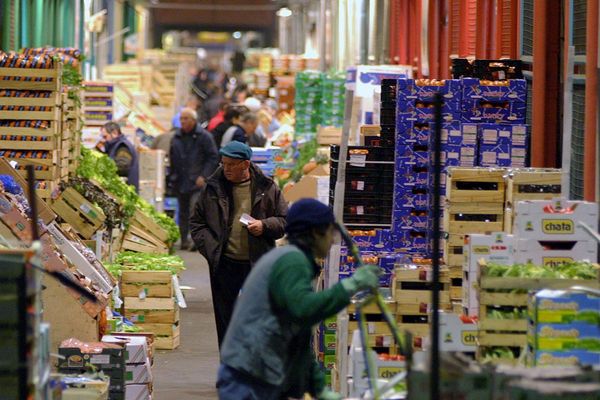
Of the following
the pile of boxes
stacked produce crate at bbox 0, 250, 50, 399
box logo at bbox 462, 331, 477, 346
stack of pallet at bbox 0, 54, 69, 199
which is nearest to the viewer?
stacked produce crate at bbox 0, 250, 50, 399

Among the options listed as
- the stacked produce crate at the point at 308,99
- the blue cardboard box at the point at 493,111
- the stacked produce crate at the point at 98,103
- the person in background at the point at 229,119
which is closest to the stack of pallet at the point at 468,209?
the blue cardboard box at the point at 493,111

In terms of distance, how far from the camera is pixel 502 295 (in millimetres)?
8023

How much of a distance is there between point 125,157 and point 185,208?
1.49 meters

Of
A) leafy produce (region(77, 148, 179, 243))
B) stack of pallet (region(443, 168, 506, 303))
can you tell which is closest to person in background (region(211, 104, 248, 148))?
leafy produce (region(77, 148, 179, 243))

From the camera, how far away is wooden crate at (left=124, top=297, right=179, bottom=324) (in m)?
13.6

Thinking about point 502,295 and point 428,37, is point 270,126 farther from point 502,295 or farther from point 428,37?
point 502,295

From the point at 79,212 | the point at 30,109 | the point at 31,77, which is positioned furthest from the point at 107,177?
the point at 31,77

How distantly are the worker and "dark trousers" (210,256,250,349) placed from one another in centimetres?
410

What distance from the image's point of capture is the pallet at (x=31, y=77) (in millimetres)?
13961

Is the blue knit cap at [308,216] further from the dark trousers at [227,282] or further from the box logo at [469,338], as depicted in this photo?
the dark trousers at [227,282]

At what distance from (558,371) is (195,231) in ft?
16.9

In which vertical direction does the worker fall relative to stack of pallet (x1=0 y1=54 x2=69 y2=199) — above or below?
below

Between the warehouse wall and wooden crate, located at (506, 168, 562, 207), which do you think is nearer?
wooden crate, located at (506, 168, 562, 207)

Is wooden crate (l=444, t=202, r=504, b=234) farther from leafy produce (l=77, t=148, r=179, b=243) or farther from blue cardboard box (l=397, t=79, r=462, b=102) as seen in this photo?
leafy produce (l=77, t=148, r=179, b=243)
